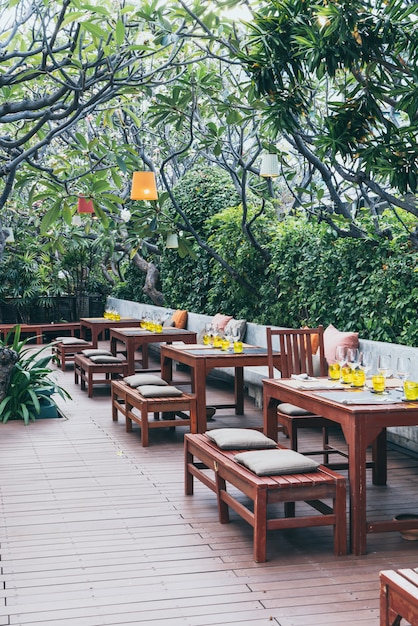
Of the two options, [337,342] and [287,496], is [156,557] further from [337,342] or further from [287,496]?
[337,342]

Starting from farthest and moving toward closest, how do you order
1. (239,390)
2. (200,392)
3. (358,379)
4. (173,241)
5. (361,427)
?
(173,241), (239,390), (200,392), (358,379), (361,427)

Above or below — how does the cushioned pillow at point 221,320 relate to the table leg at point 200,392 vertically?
above

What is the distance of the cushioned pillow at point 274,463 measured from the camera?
389 centimetres

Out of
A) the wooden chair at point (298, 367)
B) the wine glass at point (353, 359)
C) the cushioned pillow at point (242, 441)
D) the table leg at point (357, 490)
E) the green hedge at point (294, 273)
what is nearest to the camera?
the table leg at point (357, 490)

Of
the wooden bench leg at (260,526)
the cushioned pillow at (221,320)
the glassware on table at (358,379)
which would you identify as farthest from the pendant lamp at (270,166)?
the wooden bench leg at (260,526)

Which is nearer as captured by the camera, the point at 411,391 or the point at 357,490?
the point at 357,490

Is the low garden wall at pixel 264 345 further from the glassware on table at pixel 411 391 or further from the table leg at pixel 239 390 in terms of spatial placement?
the glassware on table at pixel 411 391

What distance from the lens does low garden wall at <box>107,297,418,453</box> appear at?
603 cm

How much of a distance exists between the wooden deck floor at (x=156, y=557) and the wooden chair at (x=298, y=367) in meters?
0.60

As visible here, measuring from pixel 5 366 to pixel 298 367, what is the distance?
122 inches

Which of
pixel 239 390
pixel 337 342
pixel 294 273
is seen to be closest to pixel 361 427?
pixel 337 342

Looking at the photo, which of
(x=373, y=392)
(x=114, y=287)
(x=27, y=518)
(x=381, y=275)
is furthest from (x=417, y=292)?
(x=114, y=287)

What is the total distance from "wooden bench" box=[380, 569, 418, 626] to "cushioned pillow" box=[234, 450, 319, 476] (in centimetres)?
150

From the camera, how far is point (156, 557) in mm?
3799
